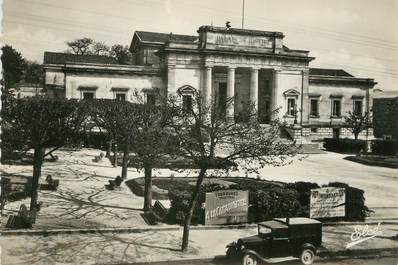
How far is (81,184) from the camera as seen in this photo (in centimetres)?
2242

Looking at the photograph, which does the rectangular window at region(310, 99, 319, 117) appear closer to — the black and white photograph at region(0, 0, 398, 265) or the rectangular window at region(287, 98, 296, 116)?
the rectangular window at region(287, 98, 296, 116)

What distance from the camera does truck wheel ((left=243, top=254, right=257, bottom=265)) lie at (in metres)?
11.7

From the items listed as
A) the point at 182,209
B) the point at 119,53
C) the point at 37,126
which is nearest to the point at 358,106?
the point at 182,209

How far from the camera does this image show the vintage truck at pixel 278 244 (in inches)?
469

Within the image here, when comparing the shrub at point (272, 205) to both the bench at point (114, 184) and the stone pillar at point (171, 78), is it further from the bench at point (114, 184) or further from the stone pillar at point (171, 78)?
the stone pillar at point (171, 78)

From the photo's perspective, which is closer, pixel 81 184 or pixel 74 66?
pixel 81 184

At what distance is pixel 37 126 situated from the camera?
15.3 m

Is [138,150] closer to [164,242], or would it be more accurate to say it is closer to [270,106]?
[164,242]

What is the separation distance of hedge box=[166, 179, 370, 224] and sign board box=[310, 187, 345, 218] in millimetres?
293

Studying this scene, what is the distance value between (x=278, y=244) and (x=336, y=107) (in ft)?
133

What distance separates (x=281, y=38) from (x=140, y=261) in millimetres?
36706

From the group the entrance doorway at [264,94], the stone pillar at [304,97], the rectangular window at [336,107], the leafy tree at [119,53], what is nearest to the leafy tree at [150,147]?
the entrance doorway at [264,94]

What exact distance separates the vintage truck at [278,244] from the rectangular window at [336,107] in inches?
1543

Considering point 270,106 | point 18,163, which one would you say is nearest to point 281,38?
point 270,106
